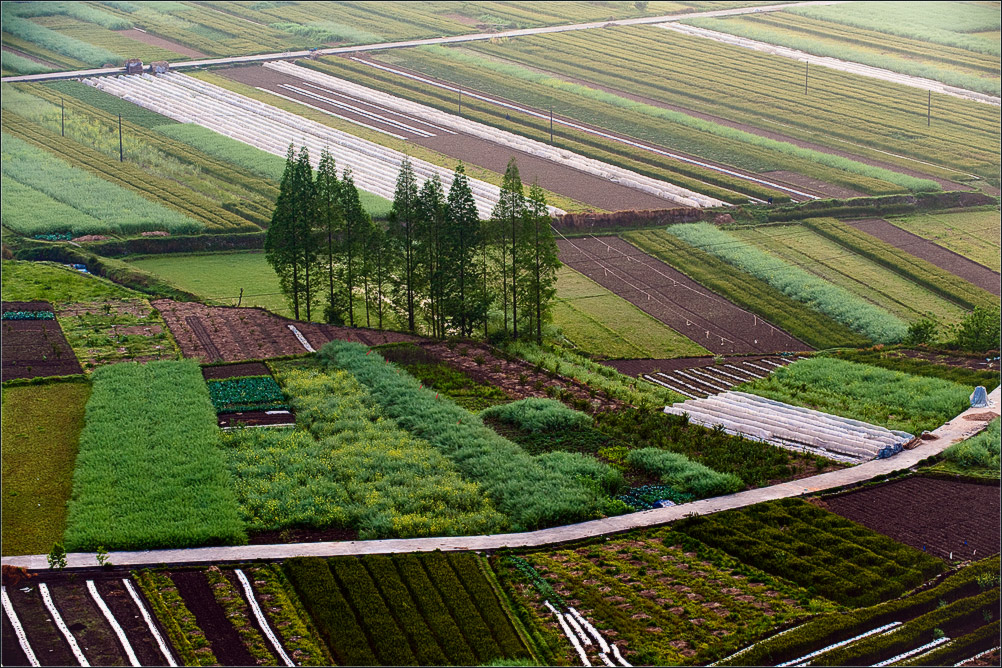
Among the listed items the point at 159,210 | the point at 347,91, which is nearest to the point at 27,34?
the point at 347,91

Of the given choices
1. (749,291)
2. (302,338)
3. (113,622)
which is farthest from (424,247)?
(113,622)

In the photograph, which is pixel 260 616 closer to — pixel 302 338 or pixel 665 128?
pixel 302 338

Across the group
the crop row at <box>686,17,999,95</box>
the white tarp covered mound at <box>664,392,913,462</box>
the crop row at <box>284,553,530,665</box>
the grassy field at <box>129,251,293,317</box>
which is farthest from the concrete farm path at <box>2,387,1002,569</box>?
the crop row at <box>686,17,999,95</box>

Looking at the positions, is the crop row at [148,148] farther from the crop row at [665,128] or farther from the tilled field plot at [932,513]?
the tilled field plot at [932,513]

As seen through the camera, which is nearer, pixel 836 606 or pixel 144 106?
pixel 836 606

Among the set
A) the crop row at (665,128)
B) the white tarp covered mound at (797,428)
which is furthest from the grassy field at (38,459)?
the crop row at (665,128)

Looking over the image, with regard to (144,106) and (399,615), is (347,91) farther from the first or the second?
(399,615)
